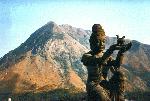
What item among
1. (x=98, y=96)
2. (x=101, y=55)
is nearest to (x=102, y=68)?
(x=101, y=55)

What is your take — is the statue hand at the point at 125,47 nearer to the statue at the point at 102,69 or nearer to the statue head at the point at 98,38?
the statue at the point at 102,69

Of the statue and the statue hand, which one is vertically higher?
the statue hand

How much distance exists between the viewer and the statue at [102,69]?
873cm

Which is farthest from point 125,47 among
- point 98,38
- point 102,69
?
point 102,69

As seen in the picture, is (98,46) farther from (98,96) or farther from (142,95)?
(142,95)

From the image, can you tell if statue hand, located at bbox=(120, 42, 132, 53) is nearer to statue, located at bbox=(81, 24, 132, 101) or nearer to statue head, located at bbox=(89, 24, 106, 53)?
statue, located at bbox=(81, 24, 132, 101)

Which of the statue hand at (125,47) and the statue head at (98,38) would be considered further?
the statue head at (98,38)

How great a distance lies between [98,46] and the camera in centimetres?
929

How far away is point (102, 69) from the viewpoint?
9398mm

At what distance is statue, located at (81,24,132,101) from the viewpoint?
8.73 meters

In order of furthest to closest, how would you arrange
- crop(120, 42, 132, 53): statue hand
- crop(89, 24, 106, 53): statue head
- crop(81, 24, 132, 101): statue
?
crop(89, 24, 106, 53): statue head, crop(81, 24, 132, 101): statue, crop(120, 42, 132, 53): statue hand

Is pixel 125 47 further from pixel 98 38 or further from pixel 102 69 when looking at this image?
pixel 102 69

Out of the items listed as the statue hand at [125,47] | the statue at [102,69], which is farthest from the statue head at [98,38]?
the statue hand at [125,47]

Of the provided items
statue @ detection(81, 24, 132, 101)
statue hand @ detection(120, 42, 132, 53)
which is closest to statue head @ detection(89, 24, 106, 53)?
statue @ detection(81, 24, 132, 101)
